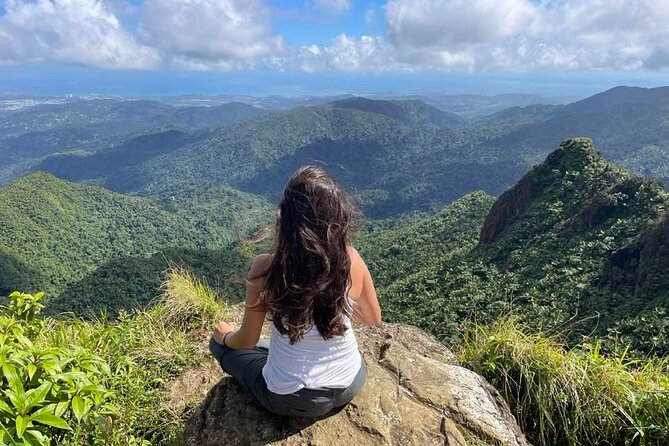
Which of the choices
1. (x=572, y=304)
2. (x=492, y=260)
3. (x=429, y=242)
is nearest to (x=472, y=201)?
(x=429, y=242)

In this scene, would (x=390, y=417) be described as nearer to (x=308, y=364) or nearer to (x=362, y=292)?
(x=308, y=364)

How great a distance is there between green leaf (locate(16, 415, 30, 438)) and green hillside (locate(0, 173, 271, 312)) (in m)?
37.9

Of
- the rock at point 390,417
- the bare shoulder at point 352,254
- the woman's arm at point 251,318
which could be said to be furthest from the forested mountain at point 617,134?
the woman's arm at point 251,318

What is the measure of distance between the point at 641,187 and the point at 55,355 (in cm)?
2926

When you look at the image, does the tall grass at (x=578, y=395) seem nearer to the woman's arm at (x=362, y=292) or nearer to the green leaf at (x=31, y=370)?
the woman's arm at (x=362, y=292)

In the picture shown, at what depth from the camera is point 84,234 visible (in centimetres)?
7894

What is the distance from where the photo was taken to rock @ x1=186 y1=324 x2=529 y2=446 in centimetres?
264

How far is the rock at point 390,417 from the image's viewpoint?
104 inches

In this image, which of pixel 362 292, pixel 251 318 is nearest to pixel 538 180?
pixel 362 292

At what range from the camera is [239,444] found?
258 cm

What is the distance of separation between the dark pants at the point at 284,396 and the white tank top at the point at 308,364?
1.6 inches

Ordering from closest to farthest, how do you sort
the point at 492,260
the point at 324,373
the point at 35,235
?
the point at 324,373 < the point at 492,260 < the point at 35,235

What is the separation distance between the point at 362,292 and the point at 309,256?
664 millimetres

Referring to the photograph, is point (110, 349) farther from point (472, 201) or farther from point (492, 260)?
point (472, 201)
